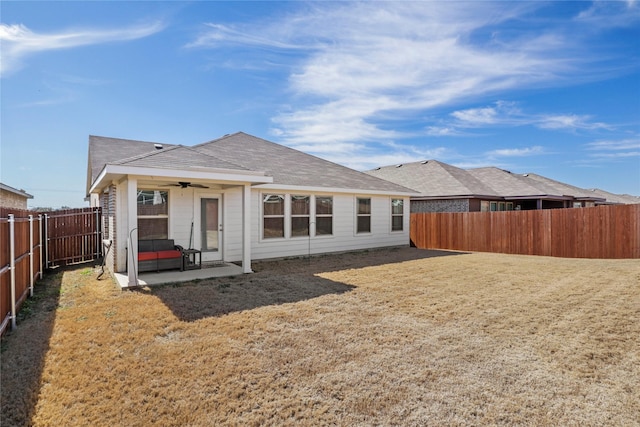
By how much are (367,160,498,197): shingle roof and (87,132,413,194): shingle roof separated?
5.01 metres

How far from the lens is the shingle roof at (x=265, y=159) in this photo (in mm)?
11828

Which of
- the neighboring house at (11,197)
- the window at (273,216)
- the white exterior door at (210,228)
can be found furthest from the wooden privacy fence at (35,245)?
the window at (273,216)

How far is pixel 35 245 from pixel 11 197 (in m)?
10.9

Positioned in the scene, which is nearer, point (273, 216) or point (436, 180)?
point (273, 216)

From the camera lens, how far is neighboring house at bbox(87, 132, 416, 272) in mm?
8062

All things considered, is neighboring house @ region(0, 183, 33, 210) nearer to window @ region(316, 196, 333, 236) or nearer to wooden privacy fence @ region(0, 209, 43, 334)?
wooden privacy fence @ region(0, 209, 43, 334)

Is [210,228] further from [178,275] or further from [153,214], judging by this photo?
[178,275]

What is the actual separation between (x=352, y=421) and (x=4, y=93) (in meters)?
12.0

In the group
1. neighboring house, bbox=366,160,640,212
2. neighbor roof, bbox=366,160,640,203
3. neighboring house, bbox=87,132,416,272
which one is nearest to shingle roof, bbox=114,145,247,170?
neighboring house, bbox=87,132,416,272

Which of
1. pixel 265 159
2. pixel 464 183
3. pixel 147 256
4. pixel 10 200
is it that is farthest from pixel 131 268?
pixel 464 183

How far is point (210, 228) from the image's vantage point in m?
10.1

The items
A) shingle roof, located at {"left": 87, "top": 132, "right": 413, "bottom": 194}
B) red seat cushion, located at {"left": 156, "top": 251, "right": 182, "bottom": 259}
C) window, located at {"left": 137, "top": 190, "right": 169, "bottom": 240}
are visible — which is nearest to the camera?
red seat cushion, located at {"left": 156, "top": 251, "right": 182, "bottom": 259}

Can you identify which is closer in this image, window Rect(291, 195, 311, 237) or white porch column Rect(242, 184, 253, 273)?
white porch column Rect(242, 184, 253, 273)

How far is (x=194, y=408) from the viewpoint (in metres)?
2.82
